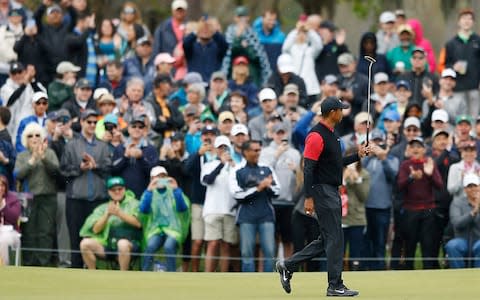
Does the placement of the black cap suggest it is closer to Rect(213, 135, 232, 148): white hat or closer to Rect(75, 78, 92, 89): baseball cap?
Rect(213, 135, 232, 148): white hat

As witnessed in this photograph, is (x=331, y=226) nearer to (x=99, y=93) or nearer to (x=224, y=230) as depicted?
(x=224, y=230)

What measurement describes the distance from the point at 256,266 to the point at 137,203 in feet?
5.78

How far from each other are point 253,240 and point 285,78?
11.5ft

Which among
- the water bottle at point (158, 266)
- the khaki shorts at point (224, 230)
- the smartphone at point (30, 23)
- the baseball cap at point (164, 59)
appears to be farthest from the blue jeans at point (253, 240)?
the smartphone at point (30, 23)

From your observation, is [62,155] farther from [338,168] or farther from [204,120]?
[338,168]

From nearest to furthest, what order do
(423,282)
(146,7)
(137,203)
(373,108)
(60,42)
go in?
(423,282), (137,203), (373,108), (60,42), (146,7)

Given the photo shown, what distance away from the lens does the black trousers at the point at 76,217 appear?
2164cm

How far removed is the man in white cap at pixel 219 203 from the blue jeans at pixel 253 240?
349 mm

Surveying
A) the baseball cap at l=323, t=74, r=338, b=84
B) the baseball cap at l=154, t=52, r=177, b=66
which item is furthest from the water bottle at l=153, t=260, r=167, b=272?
the baseball cap at l=154, t=52, r=177, b=66

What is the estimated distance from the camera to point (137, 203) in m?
21.3

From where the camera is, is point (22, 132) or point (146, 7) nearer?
point (22, 132)

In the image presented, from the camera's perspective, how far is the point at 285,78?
934 inches

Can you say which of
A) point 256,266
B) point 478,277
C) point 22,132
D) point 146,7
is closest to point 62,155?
point 22,132

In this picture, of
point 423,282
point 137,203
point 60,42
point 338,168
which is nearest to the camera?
point 338,168
